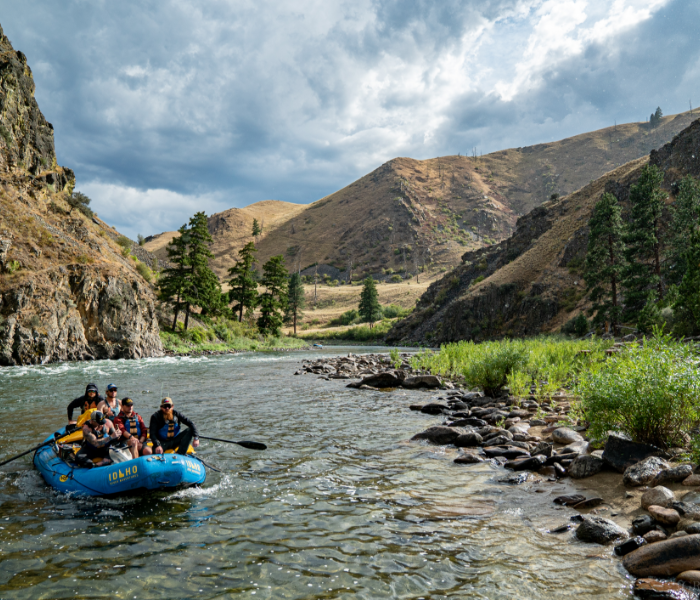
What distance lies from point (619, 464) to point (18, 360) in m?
31.6

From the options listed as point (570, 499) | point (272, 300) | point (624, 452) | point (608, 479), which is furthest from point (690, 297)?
point (272, 300)

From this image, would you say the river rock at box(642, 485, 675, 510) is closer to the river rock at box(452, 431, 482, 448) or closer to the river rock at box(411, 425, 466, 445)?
the river rock at box(452, 431, 482, 448)

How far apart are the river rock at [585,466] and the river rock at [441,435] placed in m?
3.04

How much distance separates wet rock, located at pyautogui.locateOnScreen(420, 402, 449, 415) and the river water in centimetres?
312

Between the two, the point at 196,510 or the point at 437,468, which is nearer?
the point at 196,510

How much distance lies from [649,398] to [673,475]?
1142 millimetres

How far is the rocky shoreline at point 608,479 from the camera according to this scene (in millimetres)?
4016

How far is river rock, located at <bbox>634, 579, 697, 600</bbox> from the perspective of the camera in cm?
365

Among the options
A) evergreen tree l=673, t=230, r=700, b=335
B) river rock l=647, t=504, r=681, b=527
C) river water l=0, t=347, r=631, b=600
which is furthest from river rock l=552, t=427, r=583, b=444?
evergreen tree l=673, t=230, r=700, b=335

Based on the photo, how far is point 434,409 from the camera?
13312 millimetres

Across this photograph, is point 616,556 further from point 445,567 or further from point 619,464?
point 619,464

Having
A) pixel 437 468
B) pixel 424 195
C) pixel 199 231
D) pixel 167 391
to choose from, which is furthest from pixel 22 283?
pixel 424 195

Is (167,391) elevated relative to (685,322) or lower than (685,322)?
lower

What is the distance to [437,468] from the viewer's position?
802 cm
